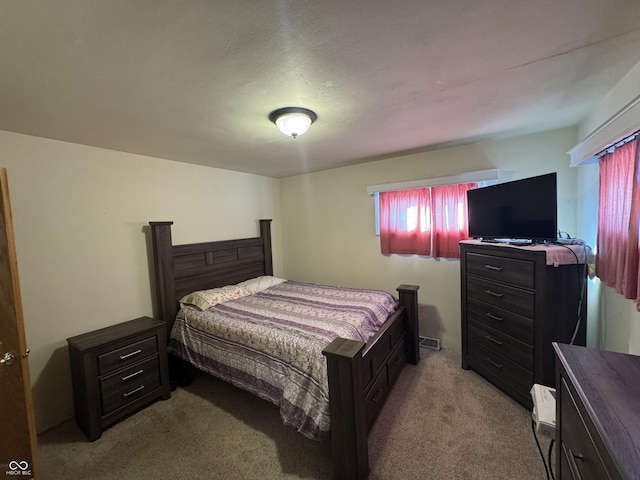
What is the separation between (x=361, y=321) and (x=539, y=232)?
4.99 ft

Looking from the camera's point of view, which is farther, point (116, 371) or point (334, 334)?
point (116, 371)

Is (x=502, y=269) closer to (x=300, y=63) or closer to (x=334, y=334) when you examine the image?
(x=334, y=334)

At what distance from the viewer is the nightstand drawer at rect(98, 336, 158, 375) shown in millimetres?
2023

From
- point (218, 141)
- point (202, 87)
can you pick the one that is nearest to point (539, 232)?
point (202, 87)

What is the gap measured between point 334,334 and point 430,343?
179 centimetres

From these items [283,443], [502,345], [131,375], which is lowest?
[283,443]

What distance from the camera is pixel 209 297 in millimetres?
2688

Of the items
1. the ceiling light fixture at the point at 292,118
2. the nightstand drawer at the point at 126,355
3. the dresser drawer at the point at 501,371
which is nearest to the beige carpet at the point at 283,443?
the dresser drawer at the point at 501,371

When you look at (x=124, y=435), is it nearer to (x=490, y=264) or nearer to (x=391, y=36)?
(x=391, y=36)

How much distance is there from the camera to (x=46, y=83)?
1.32m

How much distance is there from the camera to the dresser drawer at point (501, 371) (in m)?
2.00

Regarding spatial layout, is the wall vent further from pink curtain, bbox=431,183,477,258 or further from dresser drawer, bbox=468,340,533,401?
pink curtain, bbox=431,183,477,258

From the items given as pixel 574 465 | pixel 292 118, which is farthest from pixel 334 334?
pixel 292 118

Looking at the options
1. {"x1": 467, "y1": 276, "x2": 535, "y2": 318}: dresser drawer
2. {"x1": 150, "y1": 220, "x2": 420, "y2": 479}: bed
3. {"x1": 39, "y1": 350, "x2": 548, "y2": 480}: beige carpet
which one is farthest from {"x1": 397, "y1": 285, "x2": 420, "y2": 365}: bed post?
{"x1": 467, "y1": 276, "x2": 535, "y2": 318}: dresser drawer
